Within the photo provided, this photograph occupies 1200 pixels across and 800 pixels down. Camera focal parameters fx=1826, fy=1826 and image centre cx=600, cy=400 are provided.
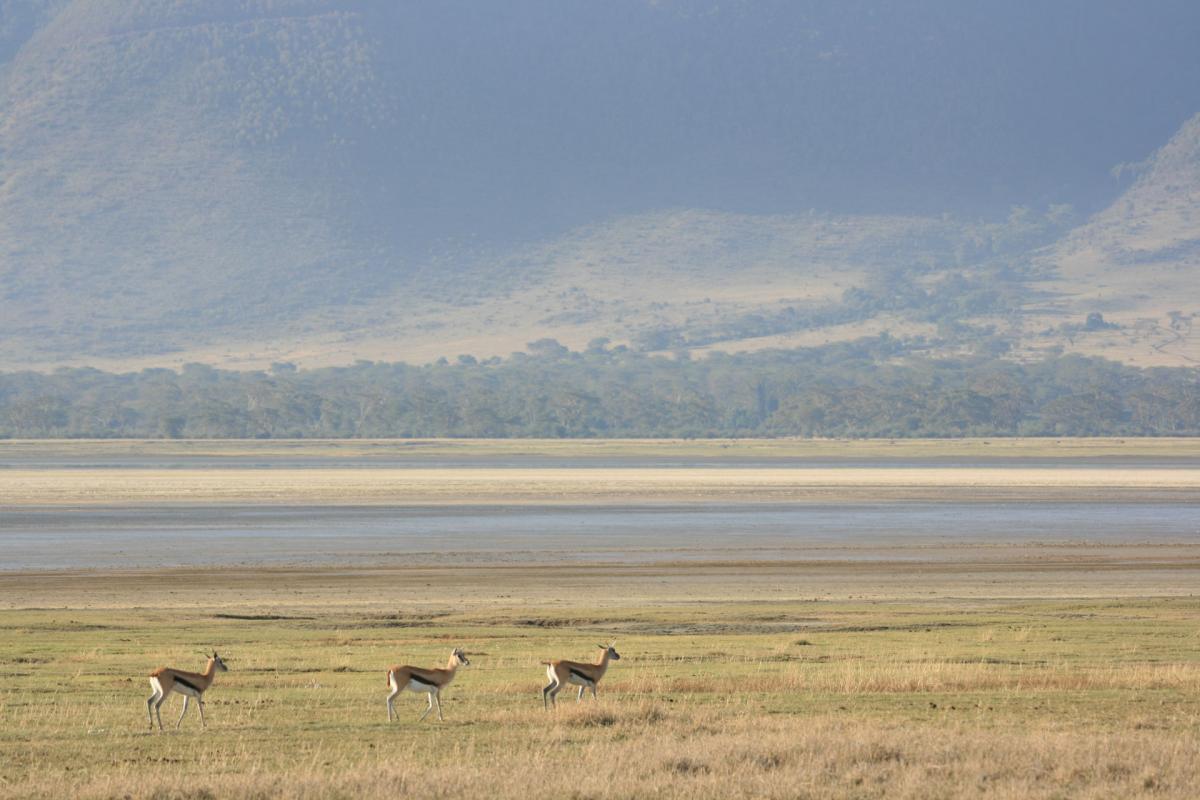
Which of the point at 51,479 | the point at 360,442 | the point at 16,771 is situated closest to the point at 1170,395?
the point at 360,442

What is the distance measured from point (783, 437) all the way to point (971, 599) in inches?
5456

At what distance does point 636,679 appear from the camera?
76.3 ft

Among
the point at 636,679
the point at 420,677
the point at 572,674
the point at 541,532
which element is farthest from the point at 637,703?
the point at 541,532

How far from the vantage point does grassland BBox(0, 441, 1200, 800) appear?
16.4 m

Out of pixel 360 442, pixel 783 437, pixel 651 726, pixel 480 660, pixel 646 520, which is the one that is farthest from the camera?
pixel 783 437

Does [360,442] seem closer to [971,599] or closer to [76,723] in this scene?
[971,599]

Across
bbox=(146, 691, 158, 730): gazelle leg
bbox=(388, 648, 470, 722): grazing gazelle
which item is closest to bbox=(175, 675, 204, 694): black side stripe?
bbox=(146, 691, 158, 730): gazelle leg

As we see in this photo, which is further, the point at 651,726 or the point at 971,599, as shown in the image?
the point at 971,599

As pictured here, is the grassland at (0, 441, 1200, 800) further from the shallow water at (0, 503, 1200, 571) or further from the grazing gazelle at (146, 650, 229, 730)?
the shallow water at (0, 503, 1200, 571)

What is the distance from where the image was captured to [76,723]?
19.5 metres

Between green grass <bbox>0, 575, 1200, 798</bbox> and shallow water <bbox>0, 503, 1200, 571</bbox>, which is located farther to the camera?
shallow water <bbox>0, 503, 1200, 571</bbox>

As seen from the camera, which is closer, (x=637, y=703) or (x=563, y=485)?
(x=637, y=703)

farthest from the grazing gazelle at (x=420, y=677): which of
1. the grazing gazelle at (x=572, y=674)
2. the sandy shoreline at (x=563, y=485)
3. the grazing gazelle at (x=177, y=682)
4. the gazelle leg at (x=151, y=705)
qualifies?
the sandy shoreline at (x=563, y=485)

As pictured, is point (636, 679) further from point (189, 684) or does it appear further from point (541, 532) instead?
point (541, 532)
